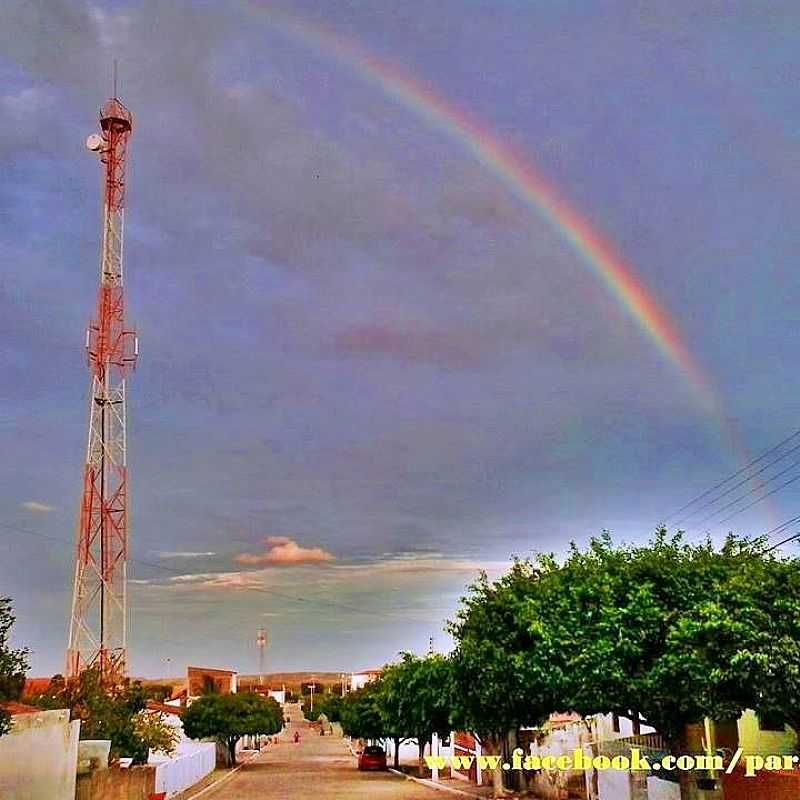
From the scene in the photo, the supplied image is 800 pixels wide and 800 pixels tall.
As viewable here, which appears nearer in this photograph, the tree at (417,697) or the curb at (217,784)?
the curb at (217,784)

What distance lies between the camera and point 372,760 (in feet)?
188

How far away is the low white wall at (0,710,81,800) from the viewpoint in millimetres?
20438

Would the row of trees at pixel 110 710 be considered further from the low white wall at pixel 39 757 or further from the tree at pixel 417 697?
the tree at pixel 417 697

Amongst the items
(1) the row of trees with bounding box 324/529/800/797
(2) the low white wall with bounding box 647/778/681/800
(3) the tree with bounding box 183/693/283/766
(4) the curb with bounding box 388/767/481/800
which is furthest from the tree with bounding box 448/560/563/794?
(3) the tree with bounding box 183/693/283/766

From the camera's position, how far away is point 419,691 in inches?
1656

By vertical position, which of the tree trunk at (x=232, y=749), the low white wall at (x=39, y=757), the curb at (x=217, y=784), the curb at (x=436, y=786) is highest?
the low white wall at (x=39, y=757)

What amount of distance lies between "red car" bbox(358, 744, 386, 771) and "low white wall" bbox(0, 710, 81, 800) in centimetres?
3519

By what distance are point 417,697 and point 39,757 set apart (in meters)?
23.2

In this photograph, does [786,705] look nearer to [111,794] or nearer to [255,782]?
[111,794]

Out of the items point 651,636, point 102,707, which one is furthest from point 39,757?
point 651,636

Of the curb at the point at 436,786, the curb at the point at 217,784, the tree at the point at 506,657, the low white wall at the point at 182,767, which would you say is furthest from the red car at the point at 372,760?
the tree at the point at 506,657

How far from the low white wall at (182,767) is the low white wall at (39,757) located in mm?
11294

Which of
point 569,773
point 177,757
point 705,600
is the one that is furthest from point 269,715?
point 705,600

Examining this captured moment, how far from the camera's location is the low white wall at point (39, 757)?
20438 millimetres
